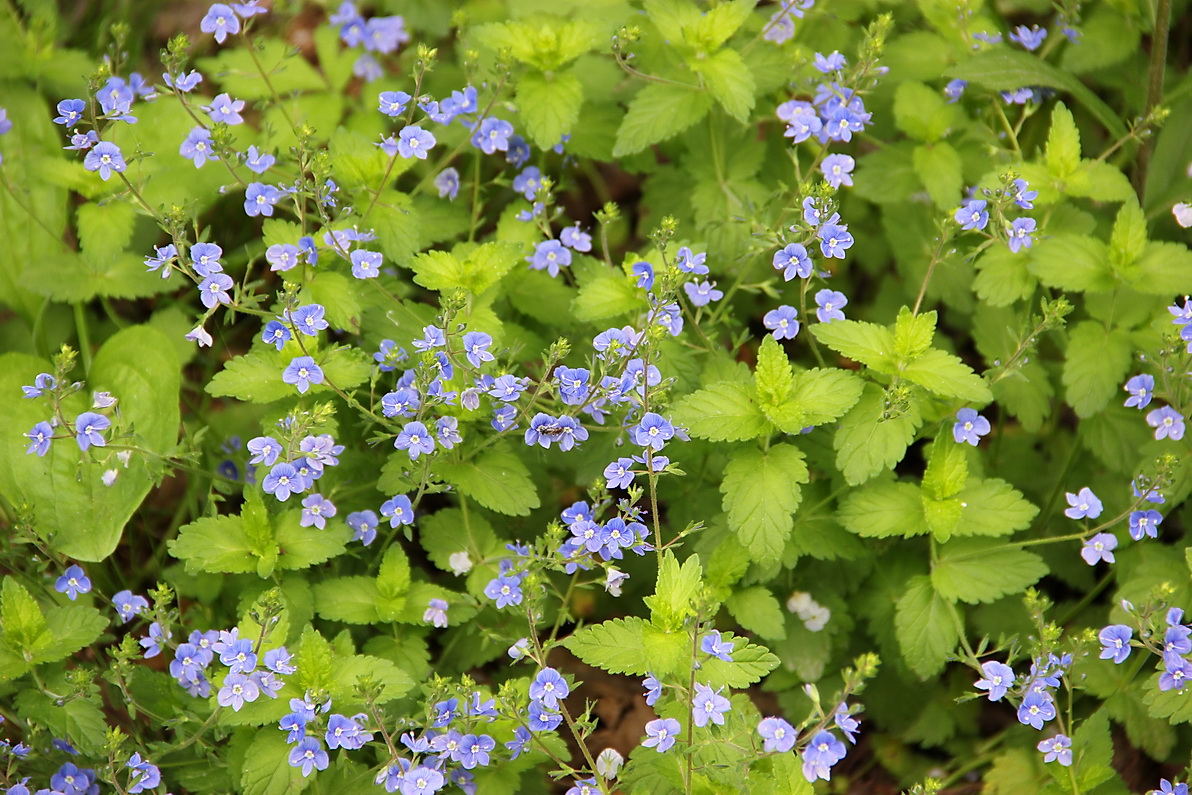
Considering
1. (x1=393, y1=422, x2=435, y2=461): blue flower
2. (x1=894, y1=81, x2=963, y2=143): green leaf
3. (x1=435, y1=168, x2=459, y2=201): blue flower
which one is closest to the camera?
(x1=393, y1=422, x2=435, y2=461): blue flower

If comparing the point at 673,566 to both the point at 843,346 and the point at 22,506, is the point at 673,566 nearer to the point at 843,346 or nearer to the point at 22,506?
the point at 843,346

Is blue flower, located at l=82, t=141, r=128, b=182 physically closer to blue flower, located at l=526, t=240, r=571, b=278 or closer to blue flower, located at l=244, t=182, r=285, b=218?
blue flower, located at l=244, t=182, r=285, b=218

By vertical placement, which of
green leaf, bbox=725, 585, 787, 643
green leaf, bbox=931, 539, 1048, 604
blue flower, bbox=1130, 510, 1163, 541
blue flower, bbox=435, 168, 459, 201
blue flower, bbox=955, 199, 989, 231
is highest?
blue flower, bbox=955, 199, 989, 231

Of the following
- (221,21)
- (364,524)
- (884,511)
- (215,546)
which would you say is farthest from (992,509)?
(221,21)

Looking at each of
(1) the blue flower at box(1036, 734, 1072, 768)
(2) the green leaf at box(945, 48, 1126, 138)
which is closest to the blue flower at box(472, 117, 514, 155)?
(2) the green leaf at box(945, 48, 1126, 138)

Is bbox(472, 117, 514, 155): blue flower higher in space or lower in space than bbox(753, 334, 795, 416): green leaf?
higher

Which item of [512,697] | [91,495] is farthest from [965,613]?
[91,495]
